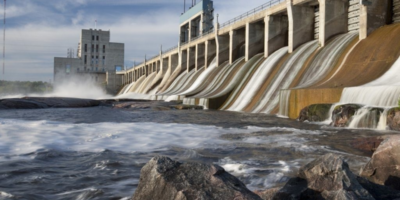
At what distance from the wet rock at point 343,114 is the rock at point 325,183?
9.06 m

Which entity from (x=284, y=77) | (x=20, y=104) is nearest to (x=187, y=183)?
(x=284, y=77)

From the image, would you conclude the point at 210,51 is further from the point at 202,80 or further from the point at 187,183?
the point at 187,183

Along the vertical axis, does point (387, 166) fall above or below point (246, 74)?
below

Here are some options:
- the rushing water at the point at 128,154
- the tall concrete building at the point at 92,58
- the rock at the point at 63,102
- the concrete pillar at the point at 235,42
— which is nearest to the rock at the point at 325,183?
the rushing water at the point at 128,154

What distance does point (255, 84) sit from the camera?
2269 centimetres

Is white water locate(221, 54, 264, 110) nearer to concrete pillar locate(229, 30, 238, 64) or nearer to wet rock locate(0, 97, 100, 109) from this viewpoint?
concrete pillar locate(229, 30, 238, 64)

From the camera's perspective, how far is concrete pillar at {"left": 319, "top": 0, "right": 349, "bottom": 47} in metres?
20.7

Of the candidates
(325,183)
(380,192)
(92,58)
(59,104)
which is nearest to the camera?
(325,183)

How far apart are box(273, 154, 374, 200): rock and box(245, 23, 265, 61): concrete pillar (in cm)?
2547

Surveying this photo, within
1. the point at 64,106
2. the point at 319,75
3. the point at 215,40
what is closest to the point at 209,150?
the point at 319,75

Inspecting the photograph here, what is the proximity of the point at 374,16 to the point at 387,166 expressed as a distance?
625 inches

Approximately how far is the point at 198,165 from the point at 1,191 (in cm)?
281

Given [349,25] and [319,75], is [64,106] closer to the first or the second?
[319,75]

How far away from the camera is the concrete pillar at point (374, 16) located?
59.0 feet
